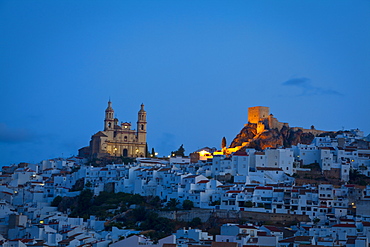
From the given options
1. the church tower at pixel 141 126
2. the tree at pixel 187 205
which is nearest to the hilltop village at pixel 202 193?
the tree at pixel 187 205

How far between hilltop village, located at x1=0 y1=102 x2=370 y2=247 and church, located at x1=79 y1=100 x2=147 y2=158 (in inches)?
4.4

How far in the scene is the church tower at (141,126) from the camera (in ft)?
300

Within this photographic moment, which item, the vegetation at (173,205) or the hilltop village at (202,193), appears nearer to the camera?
the hilltop village at (202,193)

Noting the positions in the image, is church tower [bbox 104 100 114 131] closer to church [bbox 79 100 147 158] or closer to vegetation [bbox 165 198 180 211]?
church [bbox 79 100 147 158]

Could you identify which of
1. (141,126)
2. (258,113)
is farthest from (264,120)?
(141,126)

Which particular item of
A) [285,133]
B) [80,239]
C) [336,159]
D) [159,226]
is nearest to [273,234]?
[159,226]

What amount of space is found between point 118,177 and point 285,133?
59.7 ft

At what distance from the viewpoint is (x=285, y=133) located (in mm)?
85062

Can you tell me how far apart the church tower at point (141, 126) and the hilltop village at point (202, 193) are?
0.62 feet

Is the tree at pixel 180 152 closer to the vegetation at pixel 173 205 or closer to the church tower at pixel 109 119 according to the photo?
the church tower at pixel 109 119

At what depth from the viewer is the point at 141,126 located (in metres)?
92.4

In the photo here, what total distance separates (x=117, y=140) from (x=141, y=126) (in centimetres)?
369

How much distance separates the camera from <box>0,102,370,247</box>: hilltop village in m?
58.5

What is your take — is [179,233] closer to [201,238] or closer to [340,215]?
[201,238]
